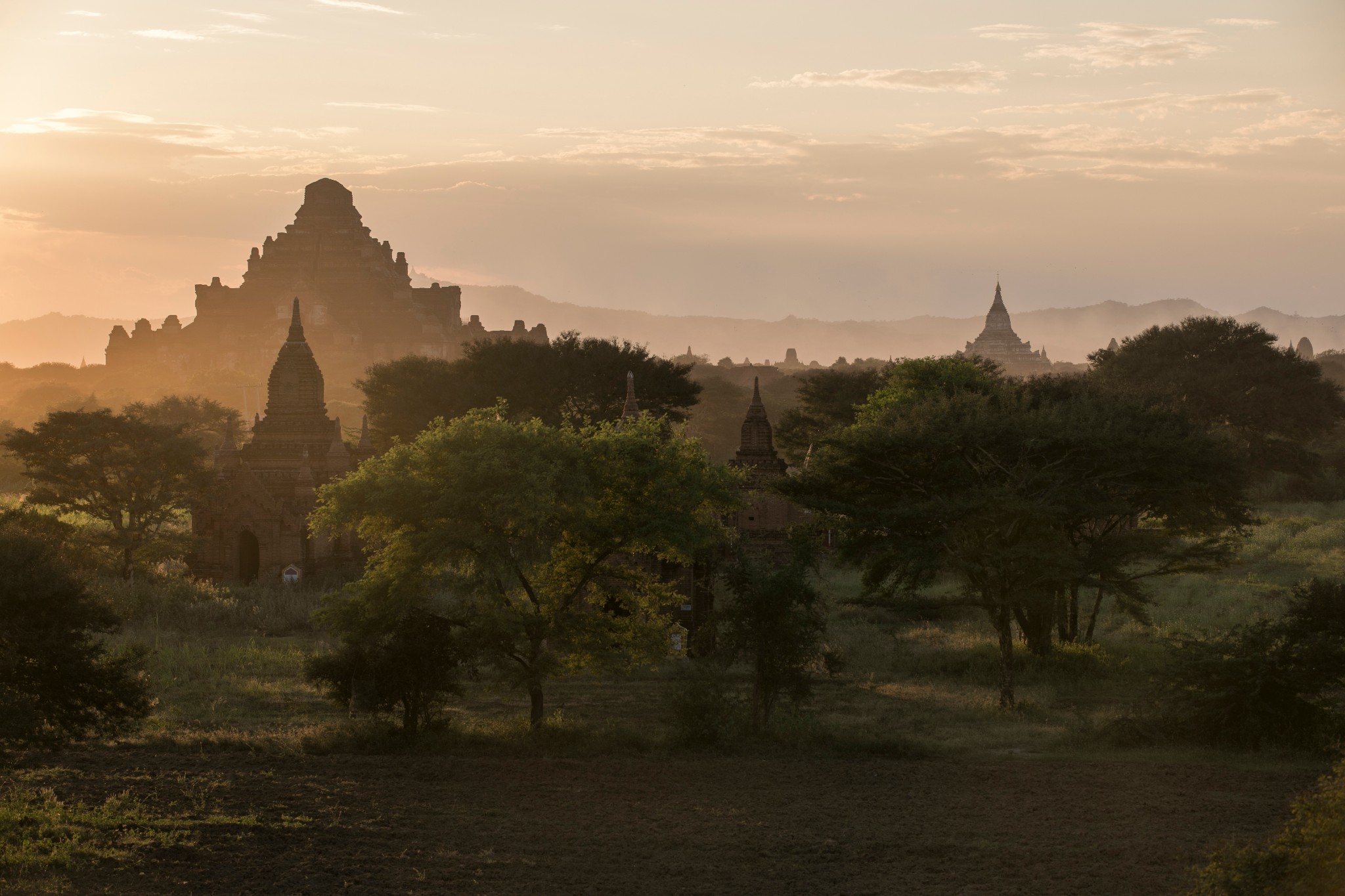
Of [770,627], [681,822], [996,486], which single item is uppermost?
[996,486]

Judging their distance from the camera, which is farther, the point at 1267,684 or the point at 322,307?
the point at 322,307

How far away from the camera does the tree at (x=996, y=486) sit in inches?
1100

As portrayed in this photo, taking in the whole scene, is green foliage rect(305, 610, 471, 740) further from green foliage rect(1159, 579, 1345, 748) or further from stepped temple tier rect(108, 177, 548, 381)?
stepped temple tier rect(108, 177, 548, 381)

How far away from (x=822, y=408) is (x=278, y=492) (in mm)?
29388

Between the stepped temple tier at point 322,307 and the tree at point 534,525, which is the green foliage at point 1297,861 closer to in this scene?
the tree at point 534,525

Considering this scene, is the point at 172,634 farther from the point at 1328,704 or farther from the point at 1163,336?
the point at 1163,336

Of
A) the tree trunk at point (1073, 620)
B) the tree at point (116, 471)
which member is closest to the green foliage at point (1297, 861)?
Answer: the tree trunk at point (1073, 620)

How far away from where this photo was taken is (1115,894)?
53.1 ft

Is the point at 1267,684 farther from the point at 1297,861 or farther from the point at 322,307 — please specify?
the point at 322,307

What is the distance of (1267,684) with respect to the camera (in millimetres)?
23328

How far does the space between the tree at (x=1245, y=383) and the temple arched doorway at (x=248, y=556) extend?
1587 inches

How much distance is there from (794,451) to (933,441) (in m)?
38.2

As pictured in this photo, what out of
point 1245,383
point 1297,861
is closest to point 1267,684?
point 1297,861

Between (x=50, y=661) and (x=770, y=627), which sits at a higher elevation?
(x=50, y=661)
